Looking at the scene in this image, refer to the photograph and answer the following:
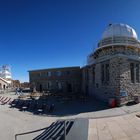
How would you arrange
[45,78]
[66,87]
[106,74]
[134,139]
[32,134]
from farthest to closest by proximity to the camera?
[45,78] → [66,87] → [106,74] → [32,134] → [134,139]

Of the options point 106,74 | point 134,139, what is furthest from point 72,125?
point 106,74

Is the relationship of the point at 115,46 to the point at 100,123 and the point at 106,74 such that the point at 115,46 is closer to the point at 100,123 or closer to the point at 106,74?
the point at 106,74

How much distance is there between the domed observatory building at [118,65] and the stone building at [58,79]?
11.4 metres

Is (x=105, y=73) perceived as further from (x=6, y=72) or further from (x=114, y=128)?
(x=6, y=72)

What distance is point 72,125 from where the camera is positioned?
9586 millimetres

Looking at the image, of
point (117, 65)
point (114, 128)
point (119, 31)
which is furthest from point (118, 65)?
point (114, 128)

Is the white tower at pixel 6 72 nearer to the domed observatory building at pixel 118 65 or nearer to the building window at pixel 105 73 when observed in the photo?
the domed observatory building at pixel 118 65

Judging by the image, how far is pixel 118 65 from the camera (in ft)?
53.3

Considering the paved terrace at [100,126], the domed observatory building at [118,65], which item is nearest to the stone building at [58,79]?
the domed observatory building at [118,65]

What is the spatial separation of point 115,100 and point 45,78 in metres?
24.3

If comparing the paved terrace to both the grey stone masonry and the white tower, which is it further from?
the white tower

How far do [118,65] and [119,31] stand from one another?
665 centimetres

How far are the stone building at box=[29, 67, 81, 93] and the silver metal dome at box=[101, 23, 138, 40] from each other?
1395 centimetres

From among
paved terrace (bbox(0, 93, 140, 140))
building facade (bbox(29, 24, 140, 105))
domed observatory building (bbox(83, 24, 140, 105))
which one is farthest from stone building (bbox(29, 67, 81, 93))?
paved terrace (bbox(0, 93, 140, 140))
